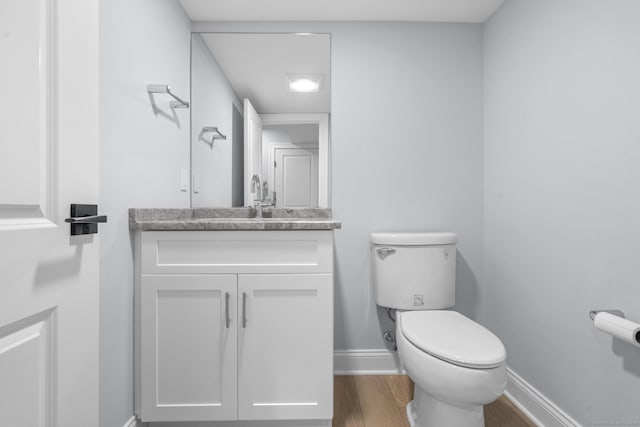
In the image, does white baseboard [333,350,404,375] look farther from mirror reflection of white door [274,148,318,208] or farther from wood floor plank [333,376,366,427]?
mirror reflection of white door [274,148,318,208]

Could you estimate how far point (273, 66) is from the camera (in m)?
1.85

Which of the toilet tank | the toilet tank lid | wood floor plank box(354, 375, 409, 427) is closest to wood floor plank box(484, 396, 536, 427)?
wood floor plank box(354, 375, 409, 427)

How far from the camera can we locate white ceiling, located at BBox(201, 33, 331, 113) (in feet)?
5.99

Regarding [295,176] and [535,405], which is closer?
[535,405]

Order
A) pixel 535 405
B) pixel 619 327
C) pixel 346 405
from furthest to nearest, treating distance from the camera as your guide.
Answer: pixel 346 405 < pixel 535 405 < pixel 619 327

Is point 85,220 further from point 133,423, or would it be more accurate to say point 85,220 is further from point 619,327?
point 619,327

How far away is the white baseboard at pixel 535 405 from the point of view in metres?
1.28

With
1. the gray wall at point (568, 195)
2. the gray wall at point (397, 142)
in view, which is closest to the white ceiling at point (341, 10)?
the gray wall at point (397, 142)

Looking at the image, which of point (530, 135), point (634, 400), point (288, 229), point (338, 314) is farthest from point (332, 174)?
point (634, 400)

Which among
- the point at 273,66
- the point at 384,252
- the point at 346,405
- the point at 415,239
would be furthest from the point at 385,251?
the point at 273,66

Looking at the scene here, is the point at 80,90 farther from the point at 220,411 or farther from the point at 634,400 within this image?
the point at 634,400

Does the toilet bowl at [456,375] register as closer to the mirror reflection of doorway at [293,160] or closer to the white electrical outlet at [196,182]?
the mirror reflection of doorway at [293,160]

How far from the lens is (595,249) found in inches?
44.9

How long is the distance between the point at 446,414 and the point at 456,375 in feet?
0.90
